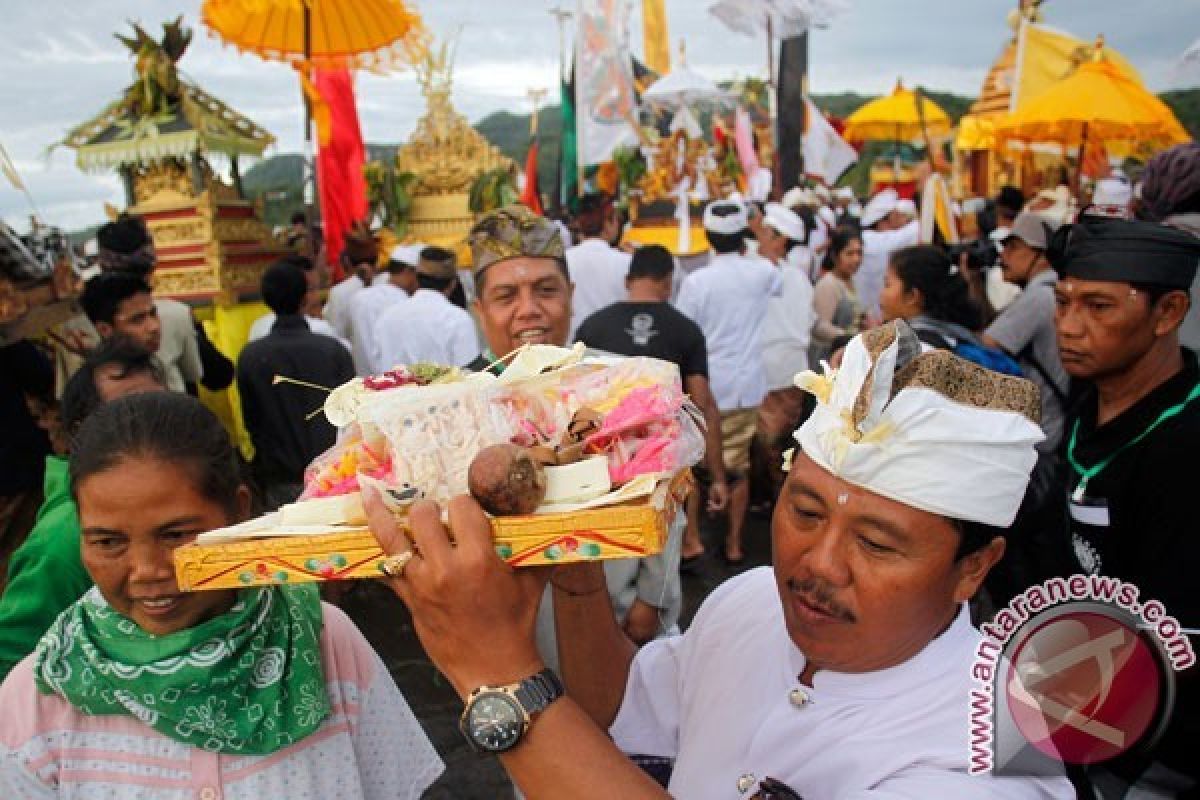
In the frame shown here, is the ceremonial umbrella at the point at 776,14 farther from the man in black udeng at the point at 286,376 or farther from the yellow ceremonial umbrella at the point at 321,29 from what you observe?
the man in black udeng at the point at 286,376

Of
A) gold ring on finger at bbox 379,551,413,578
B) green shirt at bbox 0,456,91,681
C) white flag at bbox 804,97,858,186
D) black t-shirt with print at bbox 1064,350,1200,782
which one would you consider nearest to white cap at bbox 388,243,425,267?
green shirt at bbox 0,456,91,681

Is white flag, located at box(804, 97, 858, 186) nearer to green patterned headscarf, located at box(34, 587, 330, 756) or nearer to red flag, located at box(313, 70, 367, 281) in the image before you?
red flag, located at box(313, 70, 367, 281)

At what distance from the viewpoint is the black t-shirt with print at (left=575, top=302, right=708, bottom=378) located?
5383 mm

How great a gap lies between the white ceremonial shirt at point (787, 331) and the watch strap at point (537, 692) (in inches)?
231

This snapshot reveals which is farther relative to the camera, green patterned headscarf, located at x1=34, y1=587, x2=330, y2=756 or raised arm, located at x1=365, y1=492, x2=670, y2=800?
green patterned headscarf, located at x1=34, y1=587, x2=330, y2=756

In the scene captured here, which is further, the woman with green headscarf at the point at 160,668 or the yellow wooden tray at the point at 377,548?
the woman with green headscarf at the point at 160,668

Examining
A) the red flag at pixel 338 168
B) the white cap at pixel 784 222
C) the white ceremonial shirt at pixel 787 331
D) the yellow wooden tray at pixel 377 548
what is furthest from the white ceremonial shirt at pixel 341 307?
the yellow wooden tray at pixel 377 548

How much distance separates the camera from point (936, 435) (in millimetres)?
1258

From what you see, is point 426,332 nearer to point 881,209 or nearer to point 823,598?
point 823,598

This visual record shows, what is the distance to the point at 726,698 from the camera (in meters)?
1.60

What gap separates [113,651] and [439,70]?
12.7 m

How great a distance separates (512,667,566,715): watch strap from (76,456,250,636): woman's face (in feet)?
2.70

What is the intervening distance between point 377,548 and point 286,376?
13.9 feet

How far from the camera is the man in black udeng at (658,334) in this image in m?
5.39
